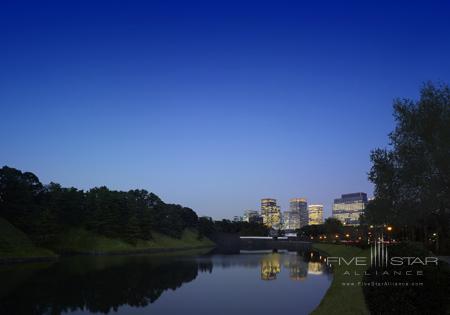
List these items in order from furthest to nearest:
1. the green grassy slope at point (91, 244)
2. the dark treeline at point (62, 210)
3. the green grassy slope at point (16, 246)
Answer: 1. the green grassy slope at point (91, 244)
2. the dark treeline at point (62, 210)
3. the green grassy slope at point (16, 246)

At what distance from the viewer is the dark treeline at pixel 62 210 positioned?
98625 millimetres

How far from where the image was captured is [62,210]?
403 feet

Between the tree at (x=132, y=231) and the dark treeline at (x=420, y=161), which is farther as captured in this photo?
the tree at (x=132, y=231)

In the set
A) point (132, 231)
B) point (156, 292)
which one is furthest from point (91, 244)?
point (156, 292)

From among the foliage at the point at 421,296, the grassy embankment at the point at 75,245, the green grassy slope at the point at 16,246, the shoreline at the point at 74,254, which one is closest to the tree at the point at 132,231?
the grassy embankment at the point at 75,245

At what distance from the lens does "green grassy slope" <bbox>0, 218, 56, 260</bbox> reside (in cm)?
7956

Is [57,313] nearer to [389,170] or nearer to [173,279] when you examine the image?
[173,279]

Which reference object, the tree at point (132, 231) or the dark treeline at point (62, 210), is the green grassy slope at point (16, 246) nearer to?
the dark treeline at point (62, 210)

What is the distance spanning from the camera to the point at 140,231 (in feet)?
465

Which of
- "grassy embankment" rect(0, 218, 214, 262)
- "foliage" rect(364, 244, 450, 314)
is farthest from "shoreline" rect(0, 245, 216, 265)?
"foliage" rect(364, 244, 450, 314)

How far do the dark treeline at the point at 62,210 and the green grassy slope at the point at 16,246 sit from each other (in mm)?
2983

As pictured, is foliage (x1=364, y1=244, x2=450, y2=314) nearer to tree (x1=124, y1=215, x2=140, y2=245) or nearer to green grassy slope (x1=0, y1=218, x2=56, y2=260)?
green grassy slope (x1=0, y1=218, x2=56, y2=260)

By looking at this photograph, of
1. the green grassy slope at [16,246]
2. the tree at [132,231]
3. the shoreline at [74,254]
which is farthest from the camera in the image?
the tree at [132,231]

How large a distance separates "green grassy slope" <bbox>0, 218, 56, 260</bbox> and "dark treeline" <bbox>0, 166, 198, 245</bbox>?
2.98 m
